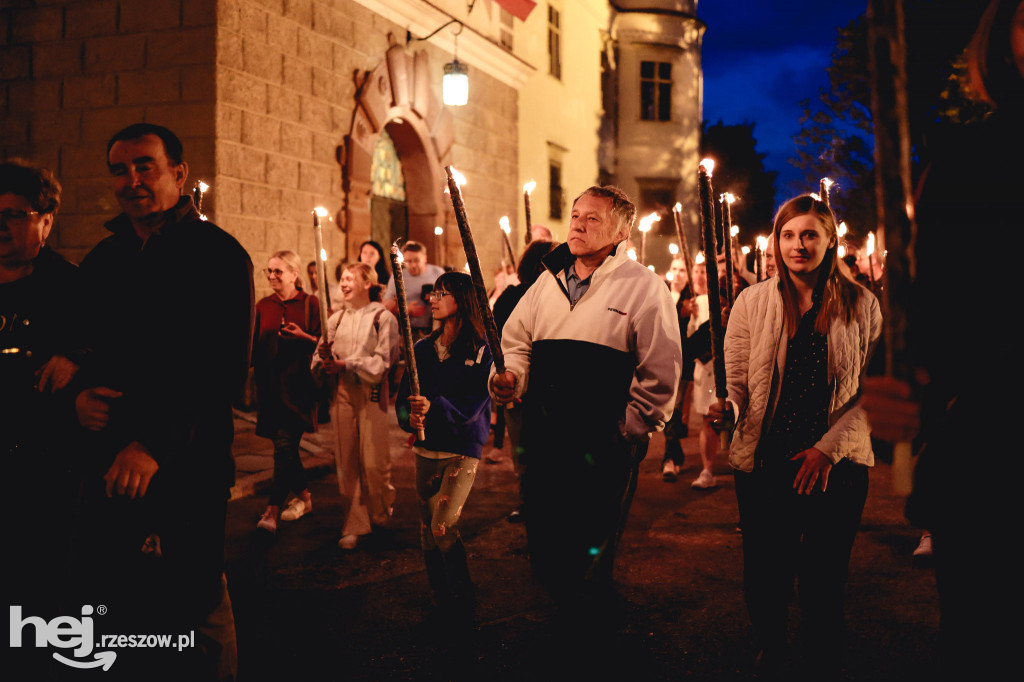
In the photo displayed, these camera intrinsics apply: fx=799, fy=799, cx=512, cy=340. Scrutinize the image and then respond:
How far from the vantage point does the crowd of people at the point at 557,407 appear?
1.96 m

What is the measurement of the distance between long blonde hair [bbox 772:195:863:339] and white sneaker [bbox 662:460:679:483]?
4687mm

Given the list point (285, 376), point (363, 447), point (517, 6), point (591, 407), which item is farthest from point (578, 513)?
point (517, 6)

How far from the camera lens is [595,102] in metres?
22.8

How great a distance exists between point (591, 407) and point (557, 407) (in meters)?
0.14

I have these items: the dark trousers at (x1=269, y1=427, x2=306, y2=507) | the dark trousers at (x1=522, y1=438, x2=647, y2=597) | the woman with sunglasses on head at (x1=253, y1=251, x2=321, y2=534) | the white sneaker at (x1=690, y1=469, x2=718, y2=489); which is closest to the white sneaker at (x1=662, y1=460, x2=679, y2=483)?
the white sneaker at (x1=690, y1=469, x2=718, y2=489)

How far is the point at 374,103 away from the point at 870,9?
11499mm

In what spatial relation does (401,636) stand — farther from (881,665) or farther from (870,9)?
(870,9)

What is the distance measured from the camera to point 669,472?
7848 mm

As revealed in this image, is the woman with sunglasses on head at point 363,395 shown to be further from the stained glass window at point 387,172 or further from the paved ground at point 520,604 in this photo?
the stained glass window at point 387,172

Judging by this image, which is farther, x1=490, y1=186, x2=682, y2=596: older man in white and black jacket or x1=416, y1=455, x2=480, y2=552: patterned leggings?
x1=416, y1=455, x2=480, y2=552: patterned leggings

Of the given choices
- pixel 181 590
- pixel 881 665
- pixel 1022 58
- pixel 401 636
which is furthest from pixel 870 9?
pixel 401 636

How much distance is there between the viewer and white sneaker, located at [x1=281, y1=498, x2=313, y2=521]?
6391 millimetres

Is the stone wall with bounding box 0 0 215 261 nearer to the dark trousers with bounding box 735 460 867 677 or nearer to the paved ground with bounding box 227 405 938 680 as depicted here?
the paved ground with bounding box 227 405 938 680

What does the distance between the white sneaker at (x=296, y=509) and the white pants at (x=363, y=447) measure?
70cm
